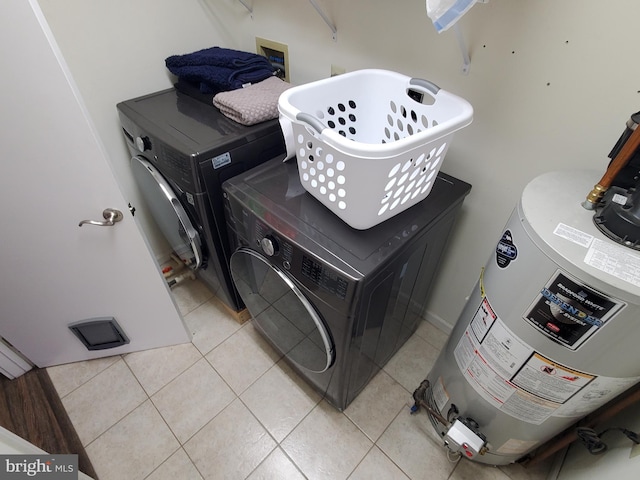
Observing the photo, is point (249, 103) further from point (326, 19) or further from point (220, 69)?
point (326, 19)

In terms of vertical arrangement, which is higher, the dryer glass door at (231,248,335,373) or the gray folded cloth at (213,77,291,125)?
the gray folded cloth at (213,77,291,125)

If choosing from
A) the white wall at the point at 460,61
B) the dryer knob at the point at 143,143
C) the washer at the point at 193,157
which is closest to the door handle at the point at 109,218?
the washer at the point at 193,157

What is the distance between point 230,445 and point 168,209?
100cm

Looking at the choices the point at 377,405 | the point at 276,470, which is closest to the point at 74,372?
the point at 276,470

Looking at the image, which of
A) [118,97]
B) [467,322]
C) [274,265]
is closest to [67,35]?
A: [118,97]

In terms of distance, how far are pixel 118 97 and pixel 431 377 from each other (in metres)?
1.77

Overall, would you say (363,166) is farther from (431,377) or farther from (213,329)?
(213,329)

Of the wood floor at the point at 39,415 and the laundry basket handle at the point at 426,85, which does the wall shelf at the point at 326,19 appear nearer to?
the laundry basket handle at the point at 426,85

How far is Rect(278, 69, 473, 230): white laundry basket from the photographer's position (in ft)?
2.41

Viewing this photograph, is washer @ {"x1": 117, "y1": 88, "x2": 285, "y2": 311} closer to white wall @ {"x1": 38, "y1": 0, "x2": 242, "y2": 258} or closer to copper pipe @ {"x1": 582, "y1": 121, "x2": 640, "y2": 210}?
white wall @ {"x1": 38, "y1": 0, "x2": 242, "y2": 258}

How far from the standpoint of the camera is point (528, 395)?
82 cm

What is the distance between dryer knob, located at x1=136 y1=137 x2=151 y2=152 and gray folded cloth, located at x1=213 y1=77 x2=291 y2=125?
0.98ft

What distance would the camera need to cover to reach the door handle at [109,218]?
975 mm

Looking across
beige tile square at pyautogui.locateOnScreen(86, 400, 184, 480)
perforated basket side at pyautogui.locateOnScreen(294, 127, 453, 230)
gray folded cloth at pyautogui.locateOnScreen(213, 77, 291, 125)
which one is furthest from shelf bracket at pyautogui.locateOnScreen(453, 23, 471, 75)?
beige tile square at pyautogui.locateOnScreen(86, 400, 184, 480)
